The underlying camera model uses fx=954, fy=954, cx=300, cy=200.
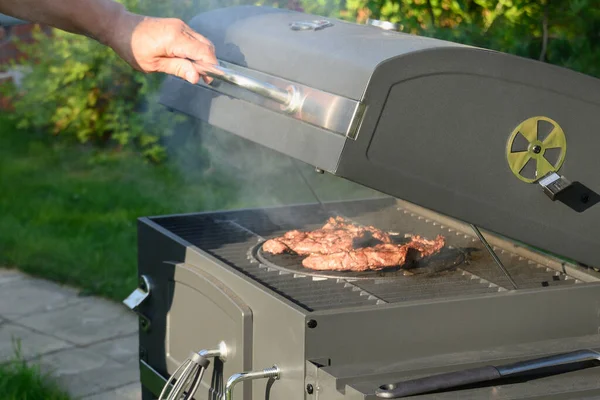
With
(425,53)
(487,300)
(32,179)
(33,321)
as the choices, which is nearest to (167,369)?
(487,300)

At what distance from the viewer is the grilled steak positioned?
251 centimetres

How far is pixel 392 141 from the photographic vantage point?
2059 millimetres

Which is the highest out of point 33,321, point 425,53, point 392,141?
point 425,53

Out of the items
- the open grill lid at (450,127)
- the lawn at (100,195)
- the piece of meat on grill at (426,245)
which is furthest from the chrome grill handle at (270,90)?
the lawn at (100,195)

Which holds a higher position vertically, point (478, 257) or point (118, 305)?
point (478, 257)

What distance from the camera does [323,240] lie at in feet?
8.89

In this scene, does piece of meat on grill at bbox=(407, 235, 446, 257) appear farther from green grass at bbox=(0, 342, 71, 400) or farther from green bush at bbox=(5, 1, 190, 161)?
green bush at bbox=(5, 1, 190, 161)

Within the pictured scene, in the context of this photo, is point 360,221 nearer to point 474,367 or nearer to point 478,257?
point 478,257

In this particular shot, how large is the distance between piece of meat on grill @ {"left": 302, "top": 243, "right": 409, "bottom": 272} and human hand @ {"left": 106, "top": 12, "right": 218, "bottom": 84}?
57 cm

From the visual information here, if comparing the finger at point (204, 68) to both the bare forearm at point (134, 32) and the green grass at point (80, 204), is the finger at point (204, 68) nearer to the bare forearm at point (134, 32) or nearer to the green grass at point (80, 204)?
the bare forearm at point (134, 32)

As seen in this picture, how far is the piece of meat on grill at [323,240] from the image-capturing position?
2.64 m

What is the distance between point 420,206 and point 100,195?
4395 mm

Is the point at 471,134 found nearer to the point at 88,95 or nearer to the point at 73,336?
the point at 73,336

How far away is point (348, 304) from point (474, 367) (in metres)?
0.33
